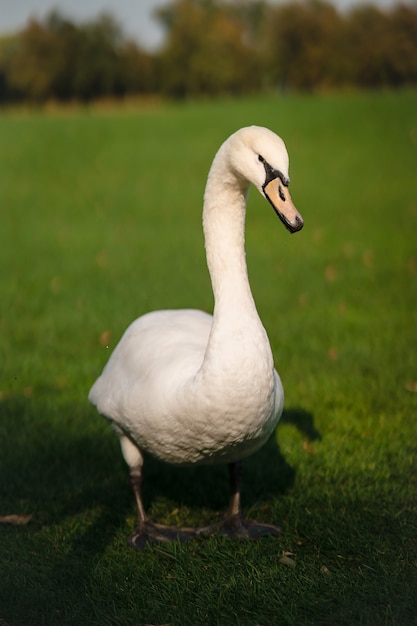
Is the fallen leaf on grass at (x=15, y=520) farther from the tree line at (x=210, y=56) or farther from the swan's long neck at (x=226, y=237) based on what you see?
the tree line at (x=210, y=56)

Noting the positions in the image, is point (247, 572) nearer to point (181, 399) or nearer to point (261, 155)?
point (181, 399)

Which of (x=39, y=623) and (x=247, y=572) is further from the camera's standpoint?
(x=247, y=572)

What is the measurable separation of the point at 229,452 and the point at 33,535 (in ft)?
4.07

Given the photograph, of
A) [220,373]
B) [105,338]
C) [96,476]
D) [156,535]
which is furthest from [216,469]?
[105,338]

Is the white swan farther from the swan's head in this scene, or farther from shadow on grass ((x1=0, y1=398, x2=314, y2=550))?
shadow on grass ((x1=0, y1=398, x2=314, y2=550))

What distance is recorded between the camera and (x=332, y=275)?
35.6 feet

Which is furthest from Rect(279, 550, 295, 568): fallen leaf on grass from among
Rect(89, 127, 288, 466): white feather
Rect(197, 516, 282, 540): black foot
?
Rect(89, 127, 288, 466): white feather

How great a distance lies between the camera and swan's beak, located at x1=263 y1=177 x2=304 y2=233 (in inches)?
131

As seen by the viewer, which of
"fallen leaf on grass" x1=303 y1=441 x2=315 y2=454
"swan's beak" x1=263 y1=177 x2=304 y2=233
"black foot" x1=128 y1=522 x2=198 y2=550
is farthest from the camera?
"fallen leaf on grass" x1=303 y1=441 x2=315 y2=454

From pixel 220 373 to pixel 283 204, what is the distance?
0.81m

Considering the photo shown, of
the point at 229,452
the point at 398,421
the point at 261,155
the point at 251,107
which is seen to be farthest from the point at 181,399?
the point at 251,107

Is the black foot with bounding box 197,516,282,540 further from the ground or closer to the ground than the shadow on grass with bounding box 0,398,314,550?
closer to the ground

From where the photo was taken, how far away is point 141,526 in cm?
451

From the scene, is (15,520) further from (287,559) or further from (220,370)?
(220,370)
